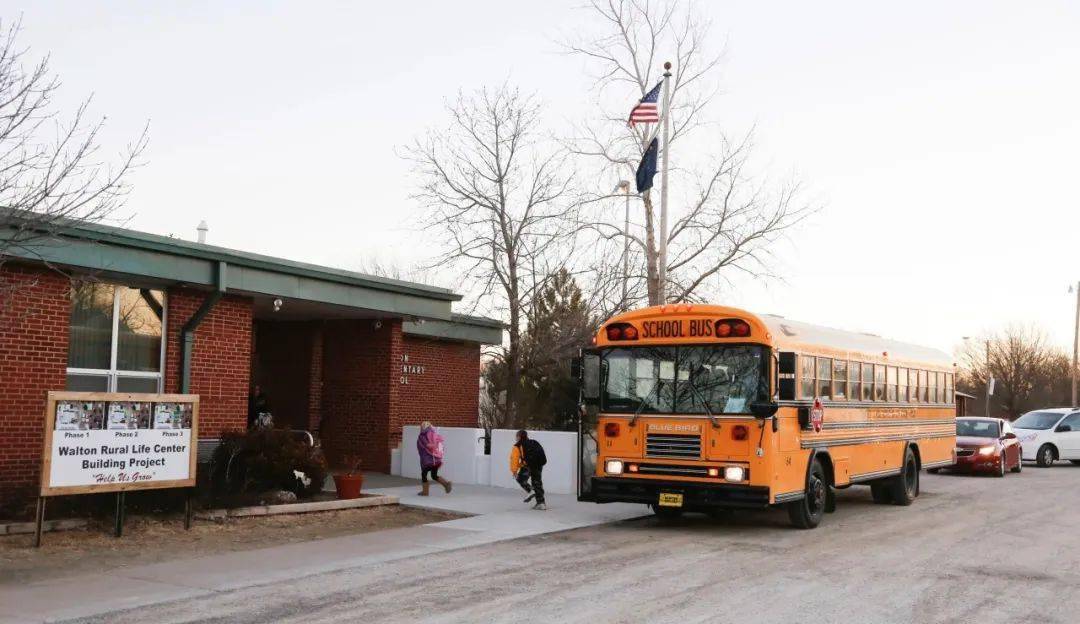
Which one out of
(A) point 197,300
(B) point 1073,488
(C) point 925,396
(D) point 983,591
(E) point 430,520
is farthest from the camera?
(B) point 1073,488

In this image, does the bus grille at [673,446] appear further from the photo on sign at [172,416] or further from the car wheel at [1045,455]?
the car wheel at [1045,455]

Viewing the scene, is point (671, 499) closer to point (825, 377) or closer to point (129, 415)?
point (825, 377)

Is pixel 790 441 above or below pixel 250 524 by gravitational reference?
above

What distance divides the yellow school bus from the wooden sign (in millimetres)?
5372

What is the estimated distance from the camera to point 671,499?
42.5 ft

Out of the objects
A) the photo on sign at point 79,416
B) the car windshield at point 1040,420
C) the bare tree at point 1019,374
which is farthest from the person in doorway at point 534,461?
the bare tree at point 1019,374

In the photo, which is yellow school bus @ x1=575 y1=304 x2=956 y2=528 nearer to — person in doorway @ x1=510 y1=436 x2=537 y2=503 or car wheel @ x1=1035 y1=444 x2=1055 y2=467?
person in doorway @ x1=510 y1=436 x2=537 y2=503

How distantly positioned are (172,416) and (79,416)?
4.23 ft

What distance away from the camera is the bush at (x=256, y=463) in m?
14.7

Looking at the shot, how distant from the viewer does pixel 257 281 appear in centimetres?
1616

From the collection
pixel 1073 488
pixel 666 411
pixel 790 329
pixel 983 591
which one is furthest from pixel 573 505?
pixel 1073 488

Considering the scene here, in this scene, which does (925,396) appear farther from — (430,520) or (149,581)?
(149,581)

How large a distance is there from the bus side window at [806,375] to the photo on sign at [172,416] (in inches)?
320

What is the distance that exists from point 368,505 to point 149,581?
5872 mm
